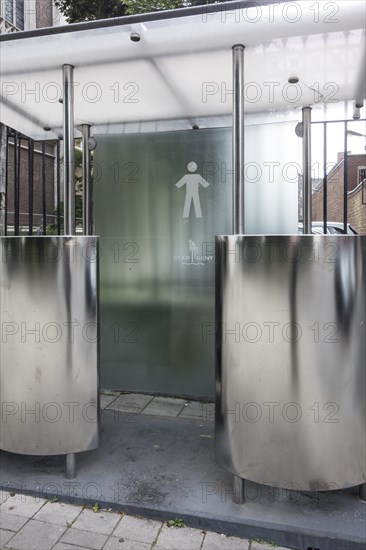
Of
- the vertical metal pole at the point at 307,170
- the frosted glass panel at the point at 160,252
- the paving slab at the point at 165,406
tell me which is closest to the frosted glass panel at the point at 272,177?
the frosted glass panel at the point at 160,252

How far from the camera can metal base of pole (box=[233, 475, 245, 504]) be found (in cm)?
266

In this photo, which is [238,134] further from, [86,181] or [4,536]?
[4,536]

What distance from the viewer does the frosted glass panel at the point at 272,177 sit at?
161 inches

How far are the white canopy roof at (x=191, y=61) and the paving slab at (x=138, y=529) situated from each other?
9.30 ft

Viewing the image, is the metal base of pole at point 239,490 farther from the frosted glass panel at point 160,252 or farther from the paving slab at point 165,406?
the frosted glass panel at point 160,252

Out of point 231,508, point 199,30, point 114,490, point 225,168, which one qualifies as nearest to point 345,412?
point 231,508

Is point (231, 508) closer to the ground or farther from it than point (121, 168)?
closer to the ground

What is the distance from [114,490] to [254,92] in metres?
3.03

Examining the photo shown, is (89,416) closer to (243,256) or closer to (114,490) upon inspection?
(114,490)

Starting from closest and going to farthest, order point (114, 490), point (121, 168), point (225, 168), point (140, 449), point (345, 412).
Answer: point (345, 412)
point (114, 490)
point (140, 449)
point (225, 168)
point (121, 168)

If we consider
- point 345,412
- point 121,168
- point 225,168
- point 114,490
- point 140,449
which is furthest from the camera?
point 121,168

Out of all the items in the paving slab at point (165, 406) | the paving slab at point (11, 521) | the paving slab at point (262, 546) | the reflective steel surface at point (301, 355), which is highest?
the reflective steel surface at point (301, 355)

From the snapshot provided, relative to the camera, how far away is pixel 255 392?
2.54 metres

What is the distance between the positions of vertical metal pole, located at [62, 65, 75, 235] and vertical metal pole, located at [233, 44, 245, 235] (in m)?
1.10
